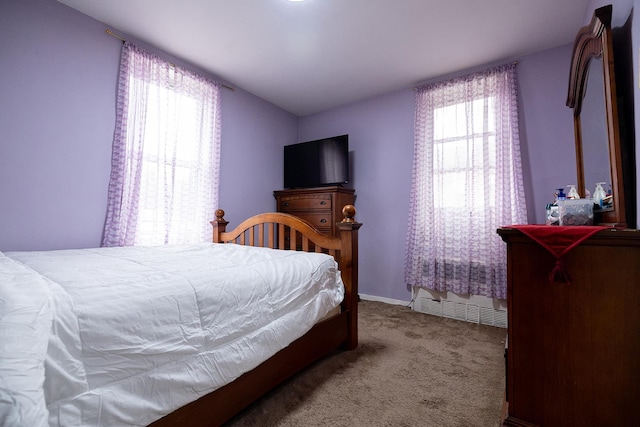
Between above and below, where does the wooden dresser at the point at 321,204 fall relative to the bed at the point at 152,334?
above

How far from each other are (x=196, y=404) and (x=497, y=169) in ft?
9.27

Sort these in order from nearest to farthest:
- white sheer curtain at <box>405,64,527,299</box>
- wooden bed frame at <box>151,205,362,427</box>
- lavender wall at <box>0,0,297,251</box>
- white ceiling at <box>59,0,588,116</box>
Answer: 1. wooden bed frame at <box>151,205,362,427</box>
2. lavender wall at <box>0,0,297,251</box>
3. white ceiling at <box>59,0,588,116</box>
4. white sheer curtain at <box>405,64,527,299</box>

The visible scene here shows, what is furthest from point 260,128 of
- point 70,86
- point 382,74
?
point 70,86

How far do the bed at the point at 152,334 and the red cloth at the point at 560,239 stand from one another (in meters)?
1.04

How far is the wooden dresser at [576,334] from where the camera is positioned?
0.88 m

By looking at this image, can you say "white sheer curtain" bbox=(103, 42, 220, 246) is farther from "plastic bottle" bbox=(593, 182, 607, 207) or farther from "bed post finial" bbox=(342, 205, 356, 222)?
"plastic bottle" bbox=(593, 182, 607, 207)

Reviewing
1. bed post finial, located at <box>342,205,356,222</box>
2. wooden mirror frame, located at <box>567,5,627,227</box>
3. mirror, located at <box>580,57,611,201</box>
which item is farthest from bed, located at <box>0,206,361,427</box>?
mirror, located at <box>580,57,611,201</box>

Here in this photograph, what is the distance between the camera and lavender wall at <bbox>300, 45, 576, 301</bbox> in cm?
242

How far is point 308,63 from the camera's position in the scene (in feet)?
8.91

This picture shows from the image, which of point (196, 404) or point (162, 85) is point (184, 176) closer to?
point (162, 85)

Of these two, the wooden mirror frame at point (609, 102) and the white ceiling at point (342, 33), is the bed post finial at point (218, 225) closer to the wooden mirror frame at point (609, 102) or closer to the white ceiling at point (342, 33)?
the white ceiling at point (342, 33)

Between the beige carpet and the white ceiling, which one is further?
the white ceiling

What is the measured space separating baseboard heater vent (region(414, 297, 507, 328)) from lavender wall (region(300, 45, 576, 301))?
0.26 metres

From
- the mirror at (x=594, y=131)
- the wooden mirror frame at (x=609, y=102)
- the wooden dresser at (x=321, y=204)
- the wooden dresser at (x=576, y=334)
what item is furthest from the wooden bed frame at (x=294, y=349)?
the mirror at (x=594, y=131)
